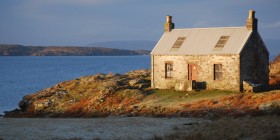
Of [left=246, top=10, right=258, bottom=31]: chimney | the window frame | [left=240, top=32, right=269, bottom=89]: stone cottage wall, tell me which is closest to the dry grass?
[left=240, top=32, right=269, bottom=89]: stone cottage wall

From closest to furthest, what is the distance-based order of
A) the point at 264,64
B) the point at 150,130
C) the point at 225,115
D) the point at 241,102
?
the point at 150,130 < the point at 225,115 < the point at 241,102 < the point at 264,64

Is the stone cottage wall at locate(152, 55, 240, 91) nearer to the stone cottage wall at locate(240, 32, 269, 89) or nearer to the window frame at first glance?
the window frame

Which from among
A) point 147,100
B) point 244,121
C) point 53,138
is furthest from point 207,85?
point 53,138

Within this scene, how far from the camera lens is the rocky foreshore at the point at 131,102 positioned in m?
35.1

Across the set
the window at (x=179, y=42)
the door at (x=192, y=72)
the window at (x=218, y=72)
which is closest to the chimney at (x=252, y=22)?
the window at (x=218, y=72)

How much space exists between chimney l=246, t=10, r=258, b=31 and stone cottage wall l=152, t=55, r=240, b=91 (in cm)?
392

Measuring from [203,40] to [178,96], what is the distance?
7072 mm

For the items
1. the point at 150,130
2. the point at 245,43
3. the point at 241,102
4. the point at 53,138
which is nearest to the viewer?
the point at 53,138

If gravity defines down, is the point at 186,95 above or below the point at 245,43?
below

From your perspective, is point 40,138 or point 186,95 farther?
point 186,95

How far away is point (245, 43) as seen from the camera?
42.6 m

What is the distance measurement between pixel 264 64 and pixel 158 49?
10720 mm

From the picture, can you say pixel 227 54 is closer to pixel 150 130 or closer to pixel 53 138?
pixel 150 130

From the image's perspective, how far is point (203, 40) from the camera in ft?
153
